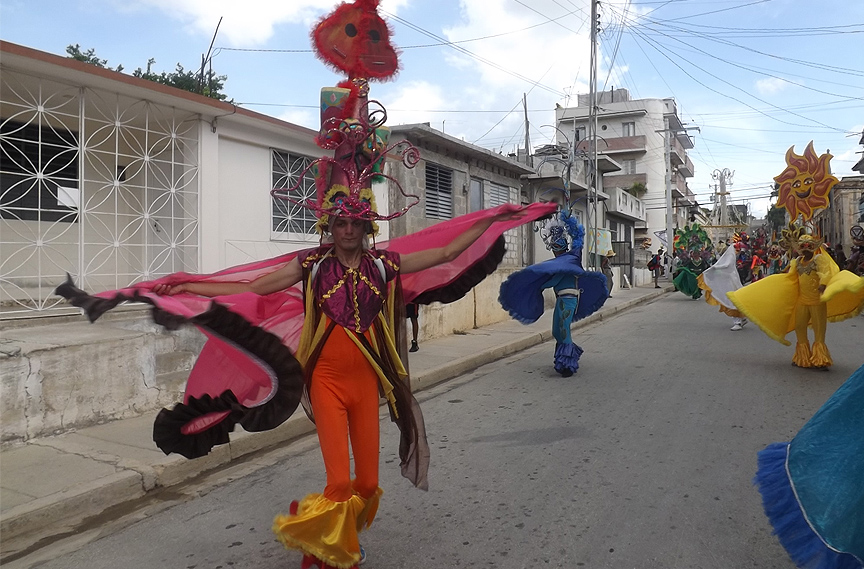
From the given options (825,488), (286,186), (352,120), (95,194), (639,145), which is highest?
(639,145)

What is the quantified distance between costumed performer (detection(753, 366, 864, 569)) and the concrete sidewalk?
3929 mm

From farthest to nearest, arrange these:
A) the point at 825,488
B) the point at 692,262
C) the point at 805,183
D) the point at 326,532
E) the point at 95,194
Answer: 1. the point at 692,262
2. the point at 805,183
3. the point at 95,194
4. the point at 326,532
5. the point at 825,488

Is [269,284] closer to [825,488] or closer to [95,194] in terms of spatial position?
[825,488]

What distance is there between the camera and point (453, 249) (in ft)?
10.9

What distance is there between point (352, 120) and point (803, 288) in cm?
766

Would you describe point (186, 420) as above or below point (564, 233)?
below

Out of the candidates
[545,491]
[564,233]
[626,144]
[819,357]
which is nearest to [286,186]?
[564,233]

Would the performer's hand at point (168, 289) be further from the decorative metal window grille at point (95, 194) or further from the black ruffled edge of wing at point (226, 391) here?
the decorative metal window grille at point (95, 194)

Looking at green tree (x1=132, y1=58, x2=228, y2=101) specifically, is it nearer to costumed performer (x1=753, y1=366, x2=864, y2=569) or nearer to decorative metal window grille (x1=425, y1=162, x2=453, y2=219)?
decorative metal window grille (x1=425, y1=162, x2=453, y2=219)

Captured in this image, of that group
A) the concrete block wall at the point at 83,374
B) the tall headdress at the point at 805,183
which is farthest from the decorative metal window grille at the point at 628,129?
the concrete block wall at the point at 83,374

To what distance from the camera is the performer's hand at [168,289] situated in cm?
285

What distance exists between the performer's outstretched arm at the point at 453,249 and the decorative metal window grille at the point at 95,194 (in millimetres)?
5599

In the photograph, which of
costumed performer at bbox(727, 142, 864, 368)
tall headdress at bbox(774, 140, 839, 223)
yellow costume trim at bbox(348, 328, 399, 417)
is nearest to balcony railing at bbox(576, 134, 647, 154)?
tall headdress at bbox(774, 140, 839, 223)

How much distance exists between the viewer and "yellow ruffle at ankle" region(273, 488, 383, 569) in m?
2.79
